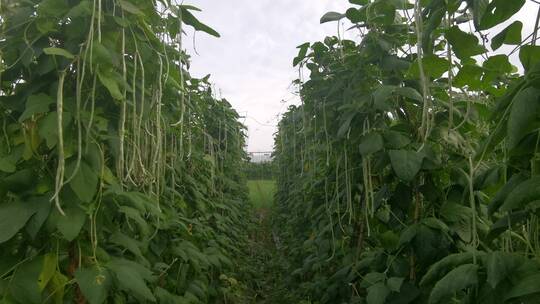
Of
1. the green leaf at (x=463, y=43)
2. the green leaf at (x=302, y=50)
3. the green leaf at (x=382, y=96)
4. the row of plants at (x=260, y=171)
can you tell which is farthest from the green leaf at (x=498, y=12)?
the row of plants at (x=260, y=171)

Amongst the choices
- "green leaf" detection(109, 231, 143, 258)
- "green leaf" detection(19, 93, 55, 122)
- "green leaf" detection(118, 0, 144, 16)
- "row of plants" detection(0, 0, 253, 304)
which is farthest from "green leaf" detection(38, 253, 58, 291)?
"green leaf" detection(118, 0, 144, 16)

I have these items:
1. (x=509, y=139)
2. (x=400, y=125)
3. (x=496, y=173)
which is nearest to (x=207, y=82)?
(x=400, y=125)

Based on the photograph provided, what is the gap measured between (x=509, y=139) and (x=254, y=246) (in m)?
6.37

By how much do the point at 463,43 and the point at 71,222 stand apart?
1079 millimetres

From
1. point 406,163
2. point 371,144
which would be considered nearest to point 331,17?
point 371,144

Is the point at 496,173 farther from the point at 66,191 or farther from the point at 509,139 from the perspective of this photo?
the point at 66,191

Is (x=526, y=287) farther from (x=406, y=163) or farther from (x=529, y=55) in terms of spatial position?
(x=406, y=163)

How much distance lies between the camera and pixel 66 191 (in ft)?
4.44

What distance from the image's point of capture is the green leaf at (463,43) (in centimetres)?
119

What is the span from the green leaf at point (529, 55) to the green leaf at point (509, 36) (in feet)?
0.18

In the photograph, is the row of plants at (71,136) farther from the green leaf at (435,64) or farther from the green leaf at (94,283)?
the green leaf at (435,64)

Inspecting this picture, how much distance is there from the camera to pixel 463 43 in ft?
4.00

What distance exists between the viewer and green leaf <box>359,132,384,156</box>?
1837mm

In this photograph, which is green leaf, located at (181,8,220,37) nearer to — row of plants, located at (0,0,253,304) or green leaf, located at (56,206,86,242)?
row of plants, located at (0,0,253,304)
